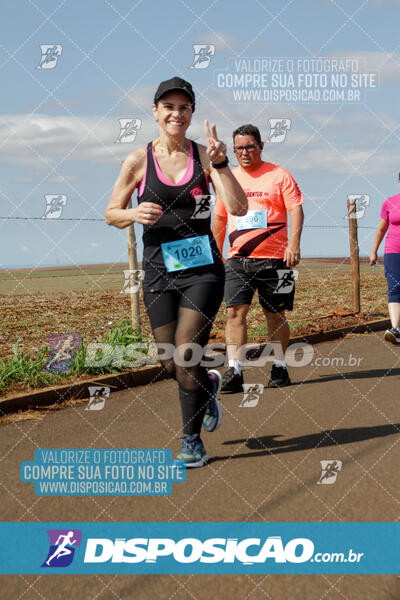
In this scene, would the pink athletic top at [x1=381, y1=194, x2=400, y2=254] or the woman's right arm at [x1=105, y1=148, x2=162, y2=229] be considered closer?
the woman's right arm at [x1=105, y1=148, x2=162, y2=229]

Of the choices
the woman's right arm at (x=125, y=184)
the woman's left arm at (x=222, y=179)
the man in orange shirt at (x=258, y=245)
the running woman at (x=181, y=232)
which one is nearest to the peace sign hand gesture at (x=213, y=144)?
the woman's left arm at (x=222, y=179)

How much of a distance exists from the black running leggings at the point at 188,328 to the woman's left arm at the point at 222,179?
1.62 feet

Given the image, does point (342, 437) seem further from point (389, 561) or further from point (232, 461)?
point (389, 561)

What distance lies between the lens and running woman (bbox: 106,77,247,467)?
4082 millimetres

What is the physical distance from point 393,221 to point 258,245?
277 centimetres

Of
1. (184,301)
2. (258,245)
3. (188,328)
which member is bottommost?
(188,328)

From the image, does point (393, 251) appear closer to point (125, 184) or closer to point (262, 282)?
point (262, 282)

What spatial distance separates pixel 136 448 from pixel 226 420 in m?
0.96

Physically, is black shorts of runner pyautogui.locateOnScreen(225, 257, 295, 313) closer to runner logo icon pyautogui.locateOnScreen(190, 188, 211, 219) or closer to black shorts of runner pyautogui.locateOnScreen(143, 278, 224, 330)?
black shorts of runner pyautogui.locateOnScreen(143, 278, 224, 330)

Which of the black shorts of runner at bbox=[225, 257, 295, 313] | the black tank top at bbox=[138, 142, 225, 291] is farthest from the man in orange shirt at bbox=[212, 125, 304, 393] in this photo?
the black tank top at bbox=[138, 142, 225, 291]

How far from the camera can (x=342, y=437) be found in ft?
15.8

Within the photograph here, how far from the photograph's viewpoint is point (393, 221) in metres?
8.55

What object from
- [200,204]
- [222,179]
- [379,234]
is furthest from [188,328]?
[379,234]

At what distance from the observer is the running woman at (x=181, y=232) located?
4082 mm
